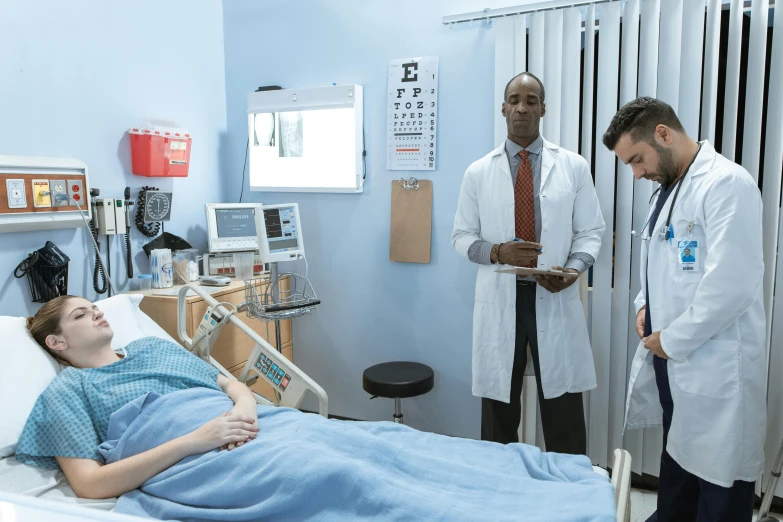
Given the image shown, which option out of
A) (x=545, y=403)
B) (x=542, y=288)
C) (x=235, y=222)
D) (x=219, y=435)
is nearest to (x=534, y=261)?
(x=542, y=288)

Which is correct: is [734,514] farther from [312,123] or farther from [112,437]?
[312,123]

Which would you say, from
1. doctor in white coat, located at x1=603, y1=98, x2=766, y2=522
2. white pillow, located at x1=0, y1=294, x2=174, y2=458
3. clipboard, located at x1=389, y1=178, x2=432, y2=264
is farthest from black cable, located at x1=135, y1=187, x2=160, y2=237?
doctor in white coat, located at x1=603, y1=98, x2=766, y2=522

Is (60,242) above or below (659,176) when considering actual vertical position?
below

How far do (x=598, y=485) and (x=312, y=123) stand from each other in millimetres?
2270

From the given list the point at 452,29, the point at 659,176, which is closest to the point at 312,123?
the point at 452,29

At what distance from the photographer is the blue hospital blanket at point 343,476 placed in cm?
124

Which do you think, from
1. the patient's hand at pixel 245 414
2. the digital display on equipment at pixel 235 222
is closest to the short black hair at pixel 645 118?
the patient's hand at pixel 245 414

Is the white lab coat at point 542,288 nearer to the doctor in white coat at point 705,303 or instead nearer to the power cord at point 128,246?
the doctor in white coat at point 705,303

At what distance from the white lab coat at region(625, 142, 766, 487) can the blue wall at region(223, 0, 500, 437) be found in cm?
108

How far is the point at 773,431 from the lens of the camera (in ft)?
7.30

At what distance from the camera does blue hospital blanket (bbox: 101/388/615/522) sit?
1.24m

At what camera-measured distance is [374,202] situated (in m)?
2.97

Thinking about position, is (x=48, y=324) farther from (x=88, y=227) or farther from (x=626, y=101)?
(x=626, y=101)

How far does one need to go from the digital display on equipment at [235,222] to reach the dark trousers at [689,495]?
6.71 ft
